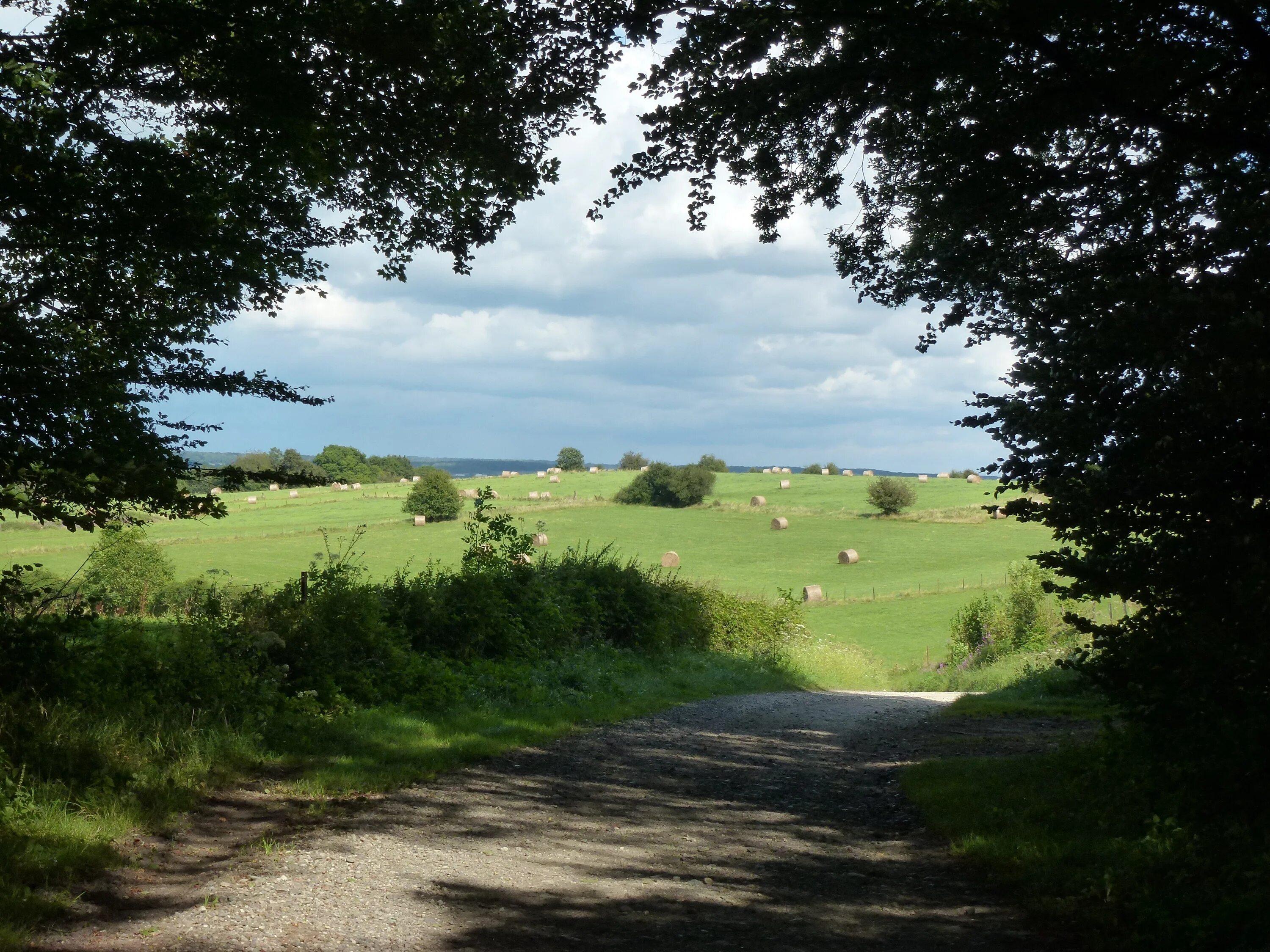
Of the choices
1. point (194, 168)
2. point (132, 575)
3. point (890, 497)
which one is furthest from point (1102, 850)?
point (890, 497)

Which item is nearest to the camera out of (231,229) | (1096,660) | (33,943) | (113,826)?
(33,943)

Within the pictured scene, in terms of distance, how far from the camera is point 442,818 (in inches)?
270

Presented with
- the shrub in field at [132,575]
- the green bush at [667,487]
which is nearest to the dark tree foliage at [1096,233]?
the shrub in field at [132,575]

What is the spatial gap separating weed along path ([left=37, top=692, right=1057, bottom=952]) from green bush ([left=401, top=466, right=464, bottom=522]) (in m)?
36.5

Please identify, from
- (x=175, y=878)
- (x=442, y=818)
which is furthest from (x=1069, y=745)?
(x=175, y=878)

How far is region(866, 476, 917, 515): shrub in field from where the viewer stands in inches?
A: 2657

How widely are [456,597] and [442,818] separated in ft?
24.4

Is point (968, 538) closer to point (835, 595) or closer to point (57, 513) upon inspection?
point (835, 595)

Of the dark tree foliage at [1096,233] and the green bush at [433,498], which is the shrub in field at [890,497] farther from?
the dark tree foliage at [1096,233]

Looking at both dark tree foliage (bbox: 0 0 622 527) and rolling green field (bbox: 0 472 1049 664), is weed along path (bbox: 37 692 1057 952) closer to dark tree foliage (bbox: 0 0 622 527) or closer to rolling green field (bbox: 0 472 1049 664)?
dark tree foliage (bbox: 0 0 622 527)

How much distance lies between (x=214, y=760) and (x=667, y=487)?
6552 cm

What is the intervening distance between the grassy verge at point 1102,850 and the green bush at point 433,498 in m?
38.0

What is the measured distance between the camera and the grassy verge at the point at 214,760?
5418 millimetres

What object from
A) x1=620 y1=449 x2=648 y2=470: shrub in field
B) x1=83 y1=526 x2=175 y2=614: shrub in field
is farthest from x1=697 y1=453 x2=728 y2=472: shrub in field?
x1=83 y1=526 x2=175 y2=614: shrub in field
